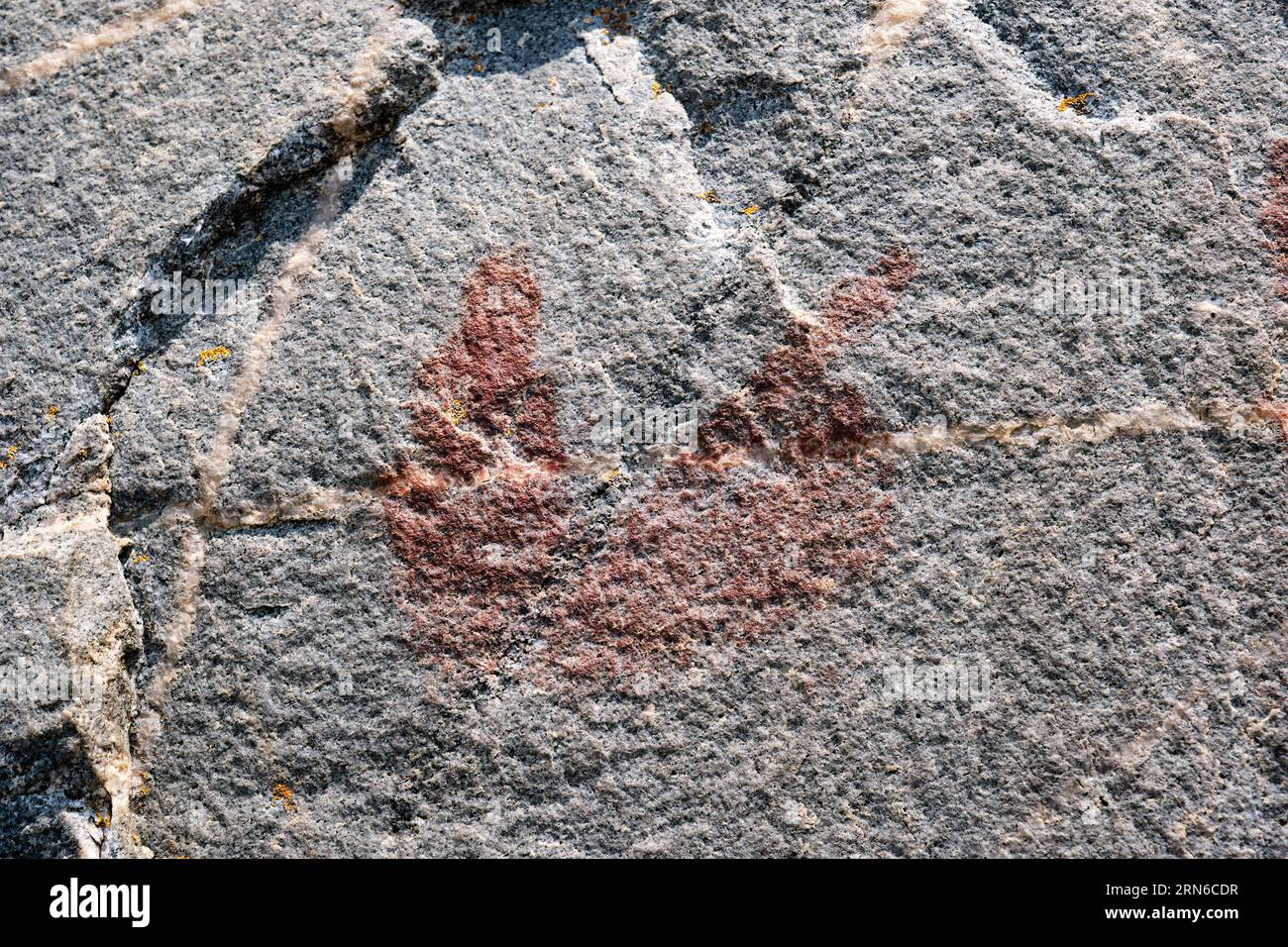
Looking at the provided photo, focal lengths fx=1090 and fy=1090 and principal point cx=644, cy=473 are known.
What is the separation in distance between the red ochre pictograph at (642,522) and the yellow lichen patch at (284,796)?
28cm

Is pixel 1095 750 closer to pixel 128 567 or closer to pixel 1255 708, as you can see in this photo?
pixel 1255 708

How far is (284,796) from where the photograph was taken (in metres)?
1.56

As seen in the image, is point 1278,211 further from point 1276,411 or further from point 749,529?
point 749,529

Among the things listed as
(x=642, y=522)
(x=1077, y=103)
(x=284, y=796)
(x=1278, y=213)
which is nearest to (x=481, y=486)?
(x=642, y=522)

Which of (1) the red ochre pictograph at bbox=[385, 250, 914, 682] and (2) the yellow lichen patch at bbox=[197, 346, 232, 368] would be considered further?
(2) the yellow lichen patch at bbox=[197, 346, 232, 368]

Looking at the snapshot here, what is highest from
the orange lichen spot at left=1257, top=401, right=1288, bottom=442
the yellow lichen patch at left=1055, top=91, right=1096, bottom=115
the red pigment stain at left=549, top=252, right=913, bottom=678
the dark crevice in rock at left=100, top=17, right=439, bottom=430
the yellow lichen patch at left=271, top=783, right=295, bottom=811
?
the yellow lichen patch at left=1055, top=91, right=1096, bottom=115

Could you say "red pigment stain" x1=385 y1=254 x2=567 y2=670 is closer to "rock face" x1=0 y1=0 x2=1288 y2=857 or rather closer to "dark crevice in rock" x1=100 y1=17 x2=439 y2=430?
"rock face" x1=0 y1=0 x2=1288 y2=857

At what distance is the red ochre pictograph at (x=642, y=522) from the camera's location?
1569 millimetres

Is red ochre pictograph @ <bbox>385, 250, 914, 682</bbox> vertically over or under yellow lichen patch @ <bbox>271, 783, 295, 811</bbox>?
over

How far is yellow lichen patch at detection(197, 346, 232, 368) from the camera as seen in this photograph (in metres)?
1.69

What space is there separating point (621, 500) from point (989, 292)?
2.07 ft

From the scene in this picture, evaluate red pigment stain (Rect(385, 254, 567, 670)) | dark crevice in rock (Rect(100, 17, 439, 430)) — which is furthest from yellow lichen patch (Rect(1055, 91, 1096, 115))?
dark crevice in rock (Rect(100, 17, 439, 430))

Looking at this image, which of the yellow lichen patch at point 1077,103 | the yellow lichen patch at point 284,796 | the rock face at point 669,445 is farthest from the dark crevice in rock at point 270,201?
the yellow lichen patch at point 1077,103

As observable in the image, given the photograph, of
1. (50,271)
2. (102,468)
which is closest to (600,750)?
(102,468)
